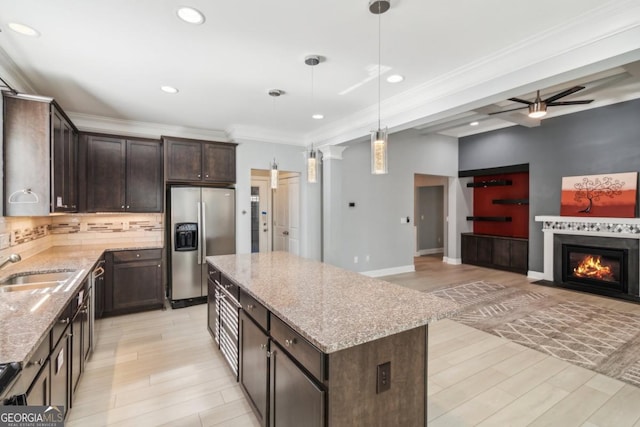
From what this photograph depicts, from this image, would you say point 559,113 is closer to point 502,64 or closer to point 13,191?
point 502,64

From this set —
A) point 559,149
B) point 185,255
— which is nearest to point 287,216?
point 185,255

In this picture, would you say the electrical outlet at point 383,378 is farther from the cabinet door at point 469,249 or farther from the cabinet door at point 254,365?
the cabinet door at point 469,249

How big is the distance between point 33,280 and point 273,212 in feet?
14.3

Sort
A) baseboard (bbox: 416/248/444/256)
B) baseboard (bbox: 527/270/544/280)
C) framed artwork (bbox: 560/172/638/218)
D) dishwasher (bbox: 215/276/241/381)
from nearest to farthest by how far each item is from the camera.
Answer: dishwasher (bbox: 215/276/241/381)
framed artwork (bbox: 560/172/638/218)
baseboard (bbox: 527/270/544/280)
baseboard (bbox: 416/248/444/256)

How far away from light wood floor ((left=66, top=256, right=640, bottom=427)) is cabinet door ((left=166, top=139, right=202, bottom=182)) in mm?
2167

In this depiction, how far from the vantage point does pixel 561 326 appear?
3.58 metres

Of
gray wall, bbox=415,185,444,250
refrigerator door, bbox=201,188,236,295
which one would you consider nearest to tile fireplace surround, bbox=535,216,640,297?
gray wall, bbox=415,185,444,250

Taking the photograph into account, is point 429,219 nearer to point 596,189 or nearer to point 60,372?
point 596,189

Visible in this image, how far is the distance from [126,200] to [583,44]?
17.2 ft

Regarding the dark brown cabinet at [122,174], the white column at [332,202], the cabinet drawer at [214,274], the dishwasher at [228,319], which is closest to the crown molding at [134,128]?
the dark brown cabinet at [122,174]

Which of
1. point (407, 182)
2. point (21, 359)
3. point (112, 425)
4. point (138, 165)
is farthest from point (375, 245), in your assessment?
point (21, 359)

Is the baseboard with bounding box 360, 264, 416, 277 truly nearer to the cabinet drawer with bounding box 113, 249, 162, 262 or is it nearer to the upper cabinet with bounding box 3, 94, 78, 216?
the cabinet drawer with bounding box 113, 249, 162, 262

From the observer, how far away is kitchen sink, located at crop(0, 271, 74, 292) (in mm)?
2354

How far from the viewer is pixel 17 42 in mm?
2443
